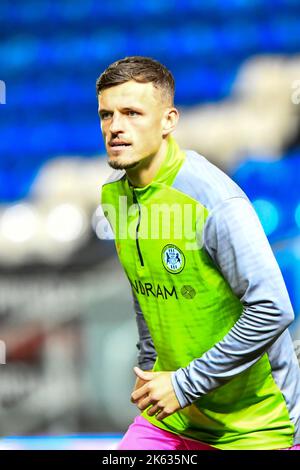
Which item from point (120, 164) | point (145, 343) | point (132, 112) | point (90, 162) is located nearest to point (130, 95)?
point (132, 112)

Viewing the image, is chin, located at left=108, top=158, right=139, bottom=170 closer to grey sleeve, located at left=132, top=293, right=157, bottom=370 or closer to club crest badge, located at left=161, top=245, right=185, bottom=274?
club crest badge, located at left=161, top=245, right=185, bottom=274

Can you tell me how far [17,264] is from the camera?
10.2ft

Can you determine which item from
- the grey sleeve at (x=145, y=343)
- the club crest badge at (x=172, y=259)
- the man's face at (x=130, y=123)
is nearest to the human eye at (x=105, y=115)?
the man's face at (x=130, y=123)

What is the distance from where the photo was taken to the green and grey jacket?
171 centimetres

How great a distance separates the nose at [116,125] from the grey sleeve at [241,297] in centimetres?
29

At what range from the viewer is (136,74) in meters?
1.87

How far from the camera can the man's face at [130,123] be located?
A: 1861mm

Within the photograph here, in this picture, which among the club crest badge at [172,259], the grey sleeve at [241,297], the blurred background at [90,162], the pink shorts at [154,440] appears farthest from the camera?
the blurred background at [90,162]

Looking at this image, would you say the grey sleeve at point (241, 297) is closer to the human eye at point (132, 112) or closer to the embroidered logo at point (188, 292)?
the embroidered logo at point (188, 292)

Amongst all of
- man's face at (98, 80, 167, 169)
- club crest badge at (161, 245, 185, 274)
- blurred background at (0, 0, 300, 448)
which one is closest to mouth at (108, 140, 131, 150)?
man's face at (98, 80, 167, 169)

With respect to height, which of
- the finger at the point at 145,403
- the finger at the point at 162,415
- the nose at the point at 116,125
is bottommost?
the finger at the point at 162,415

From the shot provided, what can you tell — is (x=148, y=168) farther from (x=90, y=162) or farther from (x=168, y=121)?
(x=90, y=162)

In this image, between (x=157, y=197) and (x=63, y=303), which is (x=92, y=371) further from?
(x=157, y=197)

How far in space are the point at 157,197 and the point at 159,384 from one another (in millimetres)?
411
